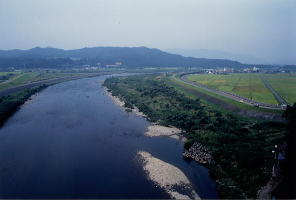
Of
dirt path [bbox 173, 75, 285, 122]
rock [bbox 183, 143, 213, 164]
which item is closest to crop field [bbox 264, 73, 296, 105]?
dirt path [bbox 173, 75, 285, 122]

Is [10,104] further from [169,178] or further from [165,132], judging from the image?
[169,178]

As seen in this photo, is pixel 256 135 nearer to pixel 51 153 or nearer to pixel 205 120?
pixel 205 120

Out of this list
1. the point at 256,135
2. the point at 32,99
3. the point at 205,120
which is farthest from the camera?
the point at 32,99

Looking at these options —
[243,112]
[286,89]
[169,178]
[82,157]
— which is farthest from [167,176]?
[286,89]

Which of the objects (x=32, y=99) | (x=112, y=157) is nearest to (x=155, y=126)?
(x=112, y=157)

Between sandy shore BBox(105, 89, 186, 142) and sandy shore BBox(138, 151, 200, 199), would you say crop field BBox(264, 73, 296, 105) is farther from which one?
sandy shore BBox(138, 151, 200, 199)

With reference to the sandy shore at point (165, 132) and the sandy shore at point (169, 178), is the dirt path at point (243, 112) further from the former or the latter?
the sandy shore at point (169, 178)
